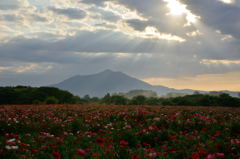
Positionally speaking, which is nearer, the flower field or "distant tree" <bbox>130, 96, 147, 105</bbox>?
the flower field

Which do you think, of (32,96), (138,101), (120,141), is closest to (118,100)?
(138,101)

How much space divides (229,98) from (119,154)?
5005 cm

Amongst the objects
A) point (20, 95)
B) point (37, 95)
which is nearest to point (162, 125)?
point (37, 95)

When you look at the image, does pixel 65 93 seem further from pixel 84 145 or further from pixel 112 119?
pixel 84 145

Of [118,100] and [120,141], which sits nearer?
[120,141]

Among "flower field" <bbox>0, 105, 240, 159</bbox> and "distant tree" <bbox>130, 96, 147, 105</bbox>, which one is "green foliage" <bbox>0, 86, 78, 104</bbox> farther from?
"flower field" <bbox>0, 105, 240, 159</bbox>

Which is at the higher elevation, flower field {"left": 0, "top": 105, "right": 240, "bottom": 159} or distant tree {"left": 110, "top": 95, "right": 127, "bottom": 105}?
flower field {"left": 0, "top": 105, "right": 240, "bottom": 159}

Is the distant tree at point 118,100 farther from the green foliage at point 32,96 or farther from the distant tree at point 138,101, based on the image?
the green foliage at point 32,96

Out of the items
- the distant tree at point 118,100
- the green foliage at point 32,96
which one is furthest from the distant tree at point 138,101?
the green foliage at point 32,96

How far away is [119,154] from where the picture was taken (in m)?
4.95

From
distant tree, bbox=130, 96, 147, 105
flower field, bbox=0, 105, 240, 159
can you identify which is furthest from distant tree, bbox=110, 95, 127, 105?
flower field, bbox=0, 105, 240, 159

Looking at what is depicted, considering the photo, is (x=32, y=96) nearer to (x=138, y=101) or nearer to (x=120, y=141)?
(x=138, y=101)

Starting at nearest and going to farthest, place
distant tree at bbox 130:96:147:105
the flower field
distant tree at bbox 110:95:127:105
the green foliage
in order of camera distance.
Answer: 1. the flower field
2. the green foliage
3. distant tree at bbox 130:96:147:105
4. distant tree at bbox 110:95:127:105

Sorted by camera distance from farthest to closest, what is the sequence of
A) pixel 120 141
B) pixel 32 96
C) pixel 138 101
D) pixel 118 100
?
pixel 118 100 → pixel 138 101 → pixel 32 96 → pixel 120 141
